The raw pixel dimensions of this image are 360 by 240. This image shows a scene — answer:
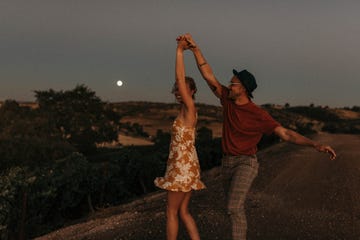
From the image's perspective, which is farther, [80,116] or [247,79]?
[80,116]

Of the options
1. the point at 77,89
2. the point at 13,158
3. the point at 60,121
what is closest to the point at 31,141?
the point at 13,158

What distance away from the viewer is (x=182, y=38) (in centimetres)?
563

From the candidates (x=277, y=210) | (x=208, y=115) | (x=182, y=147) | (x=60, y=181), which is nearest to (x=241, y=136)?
(x=182, y=147)

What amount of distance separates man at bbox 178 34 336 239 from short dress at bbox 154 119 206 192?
0.45 meters

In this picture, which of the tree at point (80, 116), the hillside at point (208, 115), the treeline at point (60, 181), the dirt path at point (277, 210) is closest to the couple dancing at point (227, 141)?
the dirt path at point (277, 210)

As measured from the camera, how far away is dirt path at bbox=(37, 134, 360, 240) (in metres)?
8.88

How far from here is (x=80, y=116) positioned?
49094 mm

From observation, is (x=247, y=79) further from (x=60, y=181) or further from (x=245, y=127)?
(x=60, y=181)

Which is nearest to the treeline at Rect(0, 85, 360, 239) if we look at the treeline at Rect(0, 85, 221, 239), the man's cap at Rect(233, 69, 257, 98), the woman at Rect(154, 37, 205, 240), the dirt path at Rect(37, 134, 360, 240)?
the treeline at Rect(0, 85, 221, 239)

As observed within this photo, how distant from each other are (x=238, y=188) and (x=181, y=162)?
696 millimetres

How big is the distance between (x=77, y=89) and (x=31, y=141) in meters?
22.6

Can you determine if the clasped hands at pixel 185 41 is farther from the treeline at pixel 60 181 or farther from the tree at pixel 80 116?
the tree at pixel 80 116

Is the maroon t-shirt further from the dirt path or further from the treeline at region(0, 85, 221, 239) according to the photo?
the treeline at region(0, 85, 221, 239)

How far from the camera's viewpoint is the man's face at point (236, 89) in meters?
5.71
